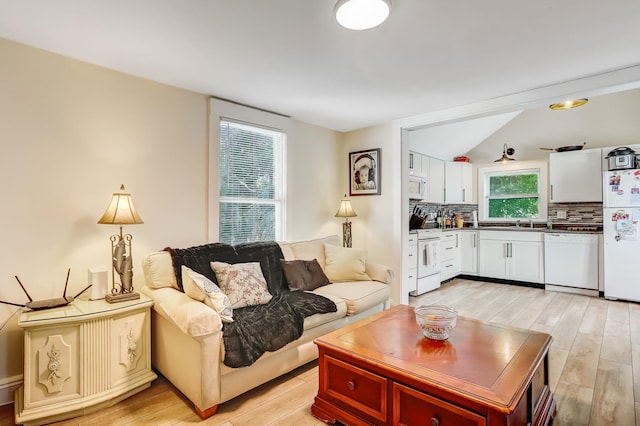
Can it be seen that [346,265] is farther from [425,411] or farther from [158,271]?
[425,411]

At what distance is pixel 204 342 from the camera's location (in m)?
1.92

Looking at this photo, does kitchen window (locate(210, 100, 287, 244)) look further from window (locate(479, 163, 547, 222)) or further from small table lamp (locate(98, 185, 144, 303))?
window (locate(479, 163, 547, 222))

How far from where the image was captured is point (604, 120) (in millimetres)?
5086

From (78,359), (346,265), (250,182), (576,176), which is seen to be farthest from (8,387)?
(576,176)

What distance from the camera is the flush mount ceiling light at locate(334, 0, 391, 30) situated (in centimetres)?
174

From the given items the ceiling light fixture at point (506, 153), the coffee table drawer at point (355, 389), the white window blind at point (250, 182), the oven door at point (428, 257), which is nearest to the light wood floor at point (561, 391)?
the coffee table drawer at point (355, 389)

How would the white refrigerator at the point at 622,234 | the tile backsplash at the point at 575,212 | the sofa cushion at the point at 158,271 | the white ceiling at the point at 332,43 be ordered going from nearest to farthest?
the white ceiling at the point at 332,43 < the sofa cushion at the point at 158,271 < the white refrigerator at the point at 622,234 < the tile backsplash at the point at 575,212

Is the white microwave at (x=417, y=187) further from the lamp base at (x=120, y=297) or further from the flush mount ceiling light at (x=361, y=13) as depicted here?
the lamp base at (x=120, y=297)

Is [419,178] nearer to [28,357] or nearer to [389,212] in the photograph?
[389,212]

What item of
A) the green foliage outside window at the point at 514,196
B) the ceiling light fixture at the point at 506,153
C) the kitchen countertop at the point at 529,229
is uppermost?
the ceiling light fixture at the point at 506,153

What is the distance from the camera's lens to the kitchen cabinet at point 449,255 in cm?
547

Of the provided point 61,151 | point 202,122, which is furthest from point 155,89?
point 61,151

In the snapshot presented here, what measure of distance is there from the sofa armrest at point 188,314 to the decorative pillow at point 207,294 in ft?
0.15

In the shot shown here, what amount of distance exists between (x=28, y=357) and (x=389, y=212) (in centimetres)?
355
